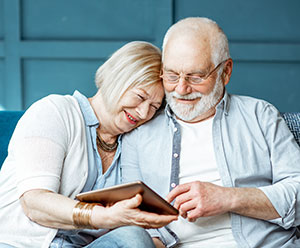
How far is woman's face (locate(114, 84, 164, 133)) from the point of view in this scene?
1861mm

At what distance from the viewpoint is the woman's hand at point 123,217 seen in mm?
1470

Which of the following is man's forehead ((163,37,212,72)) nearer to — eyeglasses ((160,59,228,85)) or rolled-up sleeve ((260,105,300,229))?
eyeglasses ((160,59,228,85))

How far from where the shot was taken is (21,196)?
166 cm

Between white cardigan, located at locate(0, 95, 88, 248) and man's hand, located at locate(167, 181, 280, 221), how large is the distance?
0.40 metres

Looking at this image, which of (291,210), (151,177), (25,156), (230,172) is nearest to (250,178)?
(230,172)

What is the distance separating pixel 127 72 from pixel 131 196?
0.59 m

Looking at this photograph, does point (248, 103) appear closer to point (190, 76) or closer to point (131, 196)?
point (190, 76)

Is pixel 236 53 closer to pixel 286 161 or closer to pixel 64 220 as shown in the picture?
pixel 286 161

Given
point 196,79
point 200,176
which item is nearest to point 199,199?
point 200,176

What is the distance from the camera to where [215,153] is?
6.23 ft

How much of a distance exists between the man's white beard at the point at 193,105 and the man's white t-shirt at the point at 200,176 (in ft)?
0.25

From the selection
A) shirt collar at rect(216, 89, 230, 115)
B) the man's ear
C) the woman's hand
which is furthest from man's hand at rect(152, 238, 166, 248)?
the man's ear

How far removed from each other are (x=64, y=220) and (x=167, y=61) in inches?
30.3

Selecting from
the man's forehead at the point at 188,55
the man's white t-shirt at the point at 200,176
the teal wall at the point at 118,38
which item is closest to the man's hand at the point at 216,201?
the man's white t-shirt at the point at 200,176
